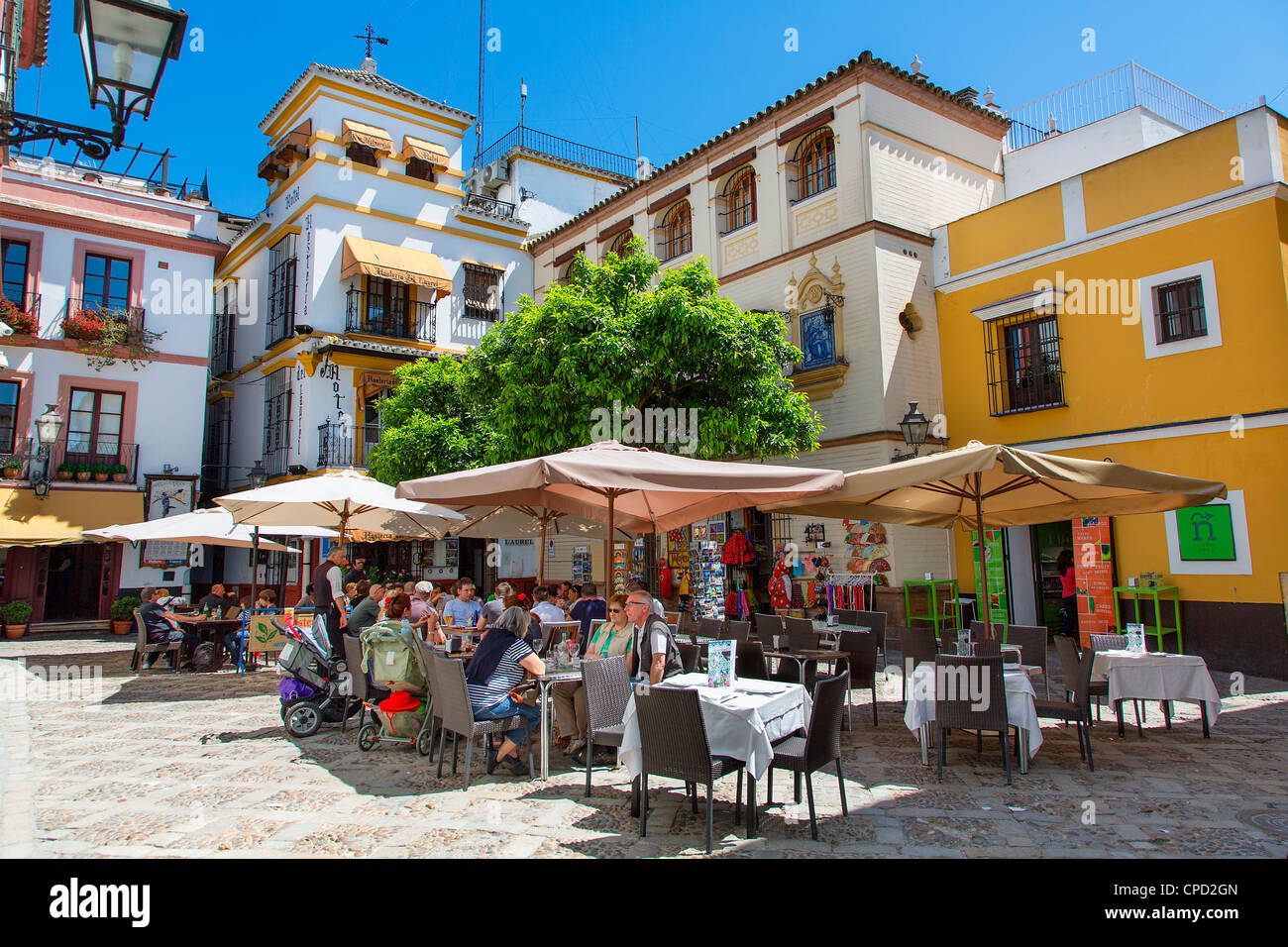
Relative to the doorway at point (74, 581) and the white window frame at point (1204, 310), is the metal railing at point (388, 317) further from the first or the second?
the white window frame at point (1204, 310)

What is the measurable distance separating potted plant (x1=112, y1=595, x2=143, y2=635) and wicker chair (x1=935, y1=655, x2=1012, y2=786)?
18.3 m

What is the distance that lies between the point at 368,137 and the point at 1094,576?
2004 centimetres

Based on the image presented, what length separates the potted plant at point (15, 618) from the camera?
17094mm

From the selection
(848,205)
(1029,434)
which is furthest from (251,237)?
(1029,434)

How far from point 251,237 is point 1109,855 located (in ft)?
83.0

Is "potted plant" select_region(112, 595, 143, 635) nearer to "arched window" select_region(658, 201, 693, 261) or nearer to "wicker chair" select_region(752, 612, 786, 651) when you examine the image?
"arched window" select_region(658, 201, 693, 261)

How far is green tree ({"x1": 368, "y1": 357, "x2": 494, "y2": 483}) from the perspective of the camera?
54.5 feet

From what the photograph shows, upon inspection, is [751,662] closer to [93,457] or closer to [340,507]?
[340,507]

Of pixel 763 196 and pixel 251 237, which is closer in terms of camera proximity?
pixel 763 196

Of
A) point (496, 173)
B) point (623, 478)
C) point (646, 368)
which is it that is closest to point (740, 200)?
point (646, 368)

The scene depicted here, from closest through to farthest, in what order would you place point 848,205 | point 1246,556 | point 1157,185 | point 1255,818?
point 1255,818, point 1246,556, point 1157,185, point 848,205

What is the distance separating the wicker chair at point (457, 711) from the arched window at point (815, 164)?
12262mm
